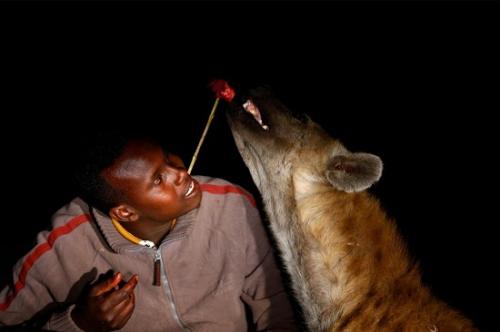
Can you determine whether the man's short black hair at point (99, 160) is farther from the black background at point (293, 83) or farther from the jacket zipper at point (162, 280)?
the black background at point (293, 83)

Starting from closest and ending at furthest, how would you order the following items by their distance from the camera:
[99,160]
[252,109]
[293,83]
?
[99,160]
[252,109]
[293,83]

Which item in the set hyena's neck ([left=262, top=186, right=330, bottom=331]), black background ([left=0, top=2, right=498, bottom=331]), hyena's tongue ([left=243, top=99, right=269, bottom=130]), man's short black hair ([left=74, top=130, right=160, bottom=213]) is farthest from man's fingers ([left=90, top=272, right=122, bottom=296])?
black background ([left=0, top=2, right=498, bottom=331])

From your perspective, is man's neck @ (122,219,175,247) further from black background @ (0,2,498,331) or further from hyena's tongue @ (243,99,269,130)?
black background @ (0,2,498,331)

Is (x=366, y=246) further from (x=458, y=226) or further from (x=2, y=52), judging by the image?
(x=2, y=52)

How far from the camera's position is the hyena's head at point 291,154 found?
1143mm

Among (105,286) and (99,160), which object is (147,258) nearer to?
(105,286)

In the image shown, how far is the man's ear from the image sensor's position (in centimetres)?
113

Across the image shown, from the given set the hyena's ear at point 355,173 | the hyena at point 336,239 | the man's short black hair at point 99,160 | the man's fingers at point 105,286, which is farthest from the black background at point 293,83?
the man's fingers at point 105,286

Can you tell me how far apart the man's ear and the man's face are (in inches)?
0.7

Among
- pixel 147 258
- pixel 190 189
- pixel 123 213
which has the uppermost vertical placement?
pixel 190 189

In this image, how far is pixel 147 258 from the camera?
1240 mm

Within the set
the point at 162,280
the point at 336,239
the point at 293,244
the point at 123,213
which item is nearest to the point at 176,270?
the point at 162,280

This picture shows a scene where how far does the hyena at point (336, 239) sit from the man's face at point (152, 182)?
299 millimetres

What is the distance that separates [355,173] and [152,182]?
0.63m
